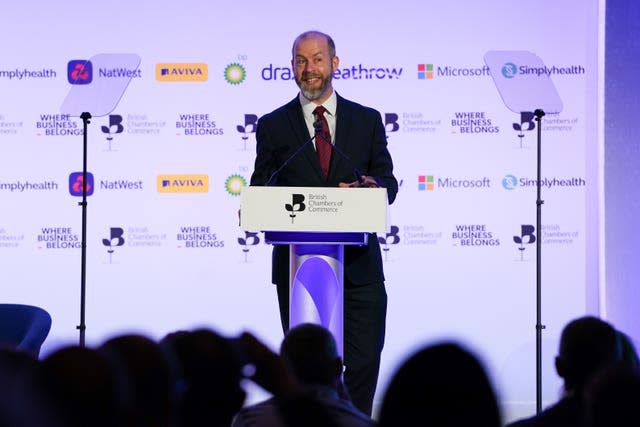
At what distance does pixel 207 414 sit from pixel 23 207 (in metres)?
6.36

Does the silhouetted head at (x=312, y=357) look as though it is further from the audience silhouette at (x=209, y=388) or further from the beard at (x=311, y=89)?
the beard at (x=311, y=89)

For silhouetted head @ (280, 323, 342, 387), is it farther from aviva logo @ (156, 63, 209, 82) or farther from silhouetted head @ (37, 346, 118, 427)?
aviva logo @ (156, 63, 209, 82)

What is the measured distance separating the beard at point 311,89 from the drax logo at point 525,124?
303 centimetres

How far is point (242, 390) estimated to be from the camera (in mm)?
2035

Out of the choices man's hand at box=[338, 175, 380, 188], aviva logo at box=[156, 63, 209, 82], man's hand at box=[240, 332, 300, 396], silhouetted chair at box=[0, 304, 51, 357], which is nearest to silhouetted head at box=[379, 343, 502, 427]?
man's hand at box=[240, 332, 300, 396]

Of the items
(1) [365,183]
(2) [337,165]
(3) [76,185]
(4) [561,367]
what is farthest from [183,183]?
(4) [561,367]

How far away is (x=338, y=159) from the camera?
514 cm

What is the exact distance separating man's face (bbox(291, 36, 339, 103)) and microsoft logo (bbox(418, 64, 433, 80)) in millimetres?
2824

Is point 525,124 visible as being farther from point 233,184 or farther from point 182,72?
point 182,72

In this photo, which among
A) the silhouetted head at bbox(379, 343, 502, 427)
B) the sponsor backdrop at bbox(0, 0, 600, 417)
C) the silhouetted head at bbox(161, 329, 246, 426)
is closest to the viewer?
the silhouetted head at bbox(379, 343, 502, 427)

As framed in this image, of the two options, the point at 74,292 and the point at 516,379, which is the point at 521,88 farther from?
the point at 74,292

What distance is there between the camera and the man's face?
5121mm

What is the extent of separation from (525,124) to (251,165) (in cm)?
218

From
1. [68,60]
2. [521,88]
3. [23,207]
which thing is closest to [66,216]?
[23,207]
